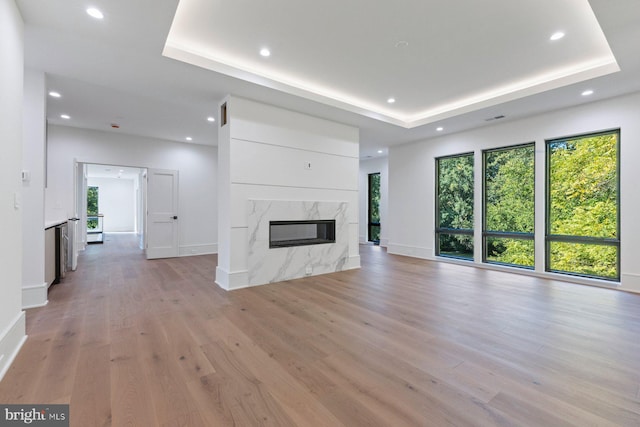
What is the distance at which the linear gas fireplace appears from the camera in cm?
495

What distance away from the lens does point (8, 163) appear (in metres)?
2.17

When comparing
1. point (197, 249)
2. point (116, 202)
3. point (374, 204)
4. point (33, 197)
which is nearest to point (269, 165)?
point (33, 197)

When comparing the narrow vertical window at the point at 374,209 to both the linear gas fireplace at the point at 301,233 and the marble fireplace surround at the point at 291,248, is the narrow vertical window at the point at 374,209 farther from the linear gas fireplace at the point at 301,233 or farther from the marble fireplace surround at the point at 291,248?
the linear gas fireplace at the point at 301,233

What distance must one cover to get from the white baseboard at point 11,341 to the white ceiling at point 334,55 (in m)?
2.71

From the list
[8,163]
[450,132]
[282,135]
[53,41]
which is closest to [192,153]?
[282,135]

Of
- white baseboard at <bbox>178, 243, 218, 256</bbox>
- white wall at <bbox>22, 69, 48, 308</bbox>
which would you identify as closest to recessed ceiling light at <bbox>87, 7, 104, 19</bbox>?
white wall at <bbox>22, 69, 48, 308</bbox>

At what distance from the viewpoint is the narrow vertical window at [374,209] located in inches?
398

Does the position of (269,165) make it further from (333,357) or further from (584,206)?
(584,206)

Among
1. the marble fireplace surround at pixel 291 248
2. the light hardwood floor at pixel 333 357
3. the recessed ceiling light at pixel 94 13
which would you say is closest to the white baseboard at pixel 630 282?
the light hardwood floor at pixel 333 357

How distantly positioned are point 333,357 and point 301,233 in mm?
3340

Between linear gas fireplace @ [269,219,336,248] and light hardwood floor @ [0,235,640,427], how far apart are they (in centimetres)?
109

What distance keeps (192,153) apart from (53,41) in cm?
476

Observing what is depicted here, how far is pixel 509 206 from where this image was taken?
573 cm

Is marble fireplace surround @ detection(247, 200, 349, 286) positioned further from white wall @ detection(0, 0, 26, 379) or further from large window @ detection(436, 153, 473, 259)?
large window @ detection(436, 153, 473, 259)
